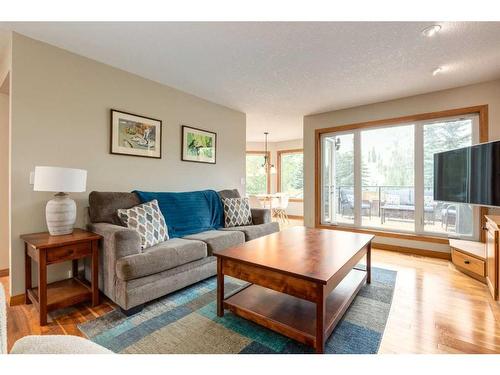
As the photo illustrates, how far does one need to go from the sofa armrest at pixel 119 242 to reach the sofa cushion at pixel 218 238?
0.67 metres

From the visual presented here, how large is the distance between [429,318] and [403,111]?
303 cm

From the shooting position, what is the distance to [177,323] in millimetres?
1723

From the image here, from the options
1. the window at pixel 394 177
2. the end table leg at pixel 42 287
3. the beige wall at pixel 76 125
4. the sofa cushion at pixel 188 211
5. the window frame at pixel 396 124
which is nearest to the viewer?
the end table leg at pixel 42 287

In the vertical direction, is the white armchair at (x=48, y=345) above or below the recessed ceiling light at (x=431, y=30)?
below

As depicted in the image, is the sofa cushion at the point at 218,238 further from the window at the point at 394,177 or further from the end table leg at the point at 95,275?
the window at the point at 394,177

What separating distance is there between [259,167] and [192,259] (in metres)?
5.64

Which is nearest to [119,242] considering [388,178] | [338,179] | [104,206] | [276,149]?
[104,206]

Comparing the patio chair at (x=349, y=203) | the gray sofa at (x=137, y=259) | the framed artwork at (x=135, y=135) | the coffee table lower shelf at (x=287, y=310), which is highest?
the framed artwork at (x=135, y=135)

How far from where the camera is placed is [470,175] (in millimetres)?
2566

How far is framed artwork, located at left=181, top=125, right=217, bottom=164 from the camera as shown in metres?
3.42

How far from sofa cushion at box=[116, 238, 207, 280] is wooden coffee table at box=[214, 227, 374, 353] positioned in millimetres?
511

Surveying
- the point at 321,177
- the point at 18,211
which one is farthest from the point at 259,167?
the point at 18,211

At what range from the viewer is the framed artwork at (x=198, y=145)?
3418mm

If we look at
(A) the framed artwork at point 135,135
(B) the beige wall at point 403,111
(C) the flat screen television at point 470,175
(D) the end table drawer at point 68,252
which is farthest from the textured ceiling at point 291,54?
(D) the end table drawer at point 68,252
